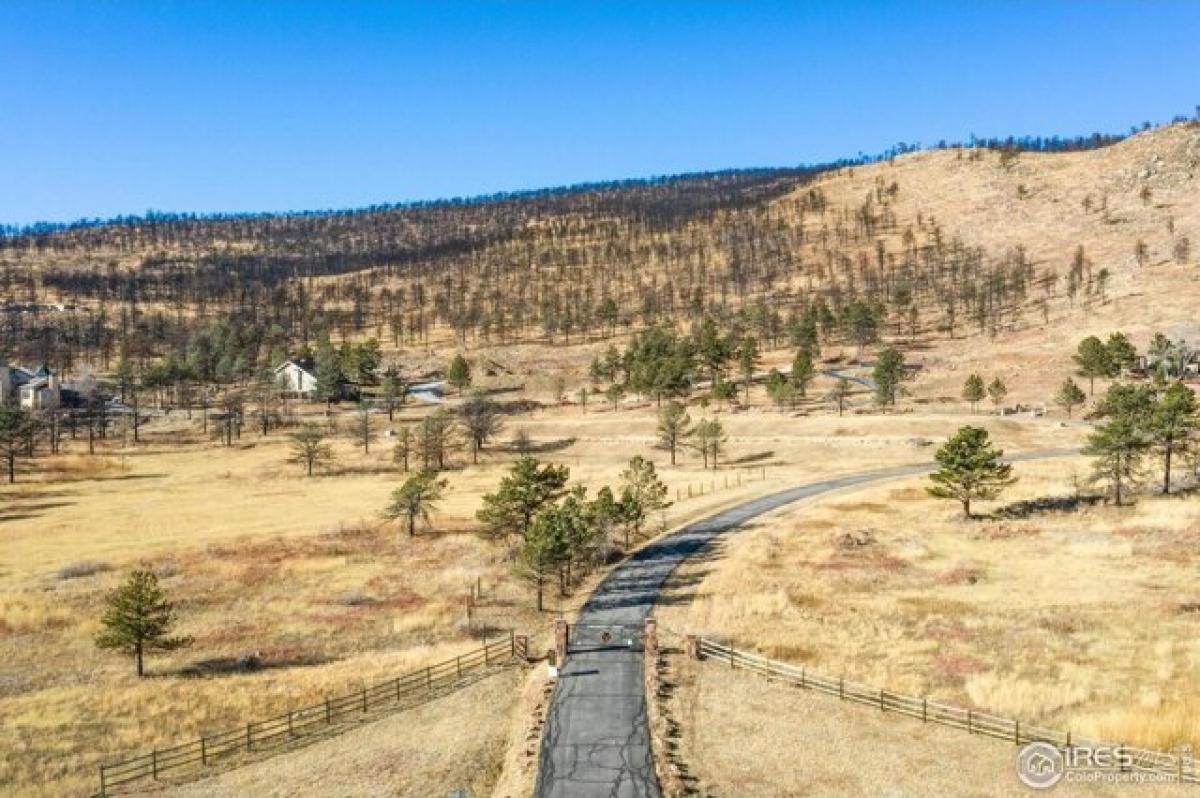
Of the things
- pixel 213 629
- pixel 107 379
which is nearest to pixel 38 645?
pixel 213 629

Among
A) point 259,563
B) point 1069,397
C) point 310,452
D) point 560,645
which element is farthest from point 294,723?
point 1069,397

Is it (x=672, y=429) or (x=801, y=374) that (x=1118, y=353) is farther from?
(x=672, y=429)

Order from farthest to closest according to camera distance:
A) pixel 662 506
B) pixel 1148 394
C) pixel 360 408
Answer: pixel 360 408, pixel 1148 394, pixel 662 506

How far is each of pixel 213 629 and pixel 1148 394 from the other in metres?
75.1

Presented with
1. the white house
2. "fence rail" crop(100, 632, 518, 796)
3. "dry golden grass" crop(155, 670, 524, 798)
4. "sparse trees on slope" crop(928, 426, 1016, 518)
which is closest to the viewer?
"dry golden grass" crop(155, 670, 524, 798)

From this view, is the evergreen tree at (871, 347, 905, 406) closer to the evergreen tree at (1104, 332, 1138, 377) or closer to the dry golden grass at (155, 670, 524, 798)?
the evergreen tree at (1104, 332, 1138, 377)

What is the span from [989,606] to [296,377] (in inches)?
5446

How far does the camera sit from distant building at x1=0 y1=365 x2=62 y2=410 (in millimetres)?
138125

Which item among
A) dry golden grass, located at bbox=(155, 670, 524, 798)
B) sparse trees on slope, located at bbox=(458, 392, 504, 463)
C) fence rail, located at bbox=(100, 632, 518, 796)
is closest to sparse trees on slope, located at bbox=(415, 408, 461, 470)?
sparse trees on slope, located at bbox=(458, 392, 504, 463)

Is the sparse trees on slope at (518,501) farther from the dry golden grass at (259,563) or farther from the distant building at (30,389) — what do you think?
the distant building at (30,389)

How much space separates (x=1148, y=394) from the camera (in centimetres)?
7156

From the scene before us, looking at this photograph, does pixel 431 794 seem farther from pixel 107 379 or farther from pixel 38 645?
pixel 107 379
